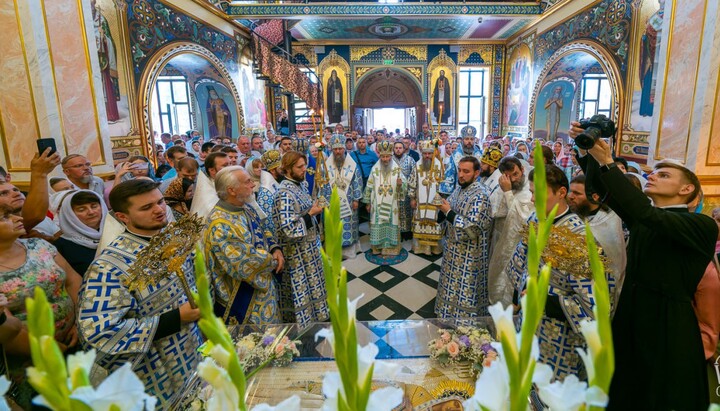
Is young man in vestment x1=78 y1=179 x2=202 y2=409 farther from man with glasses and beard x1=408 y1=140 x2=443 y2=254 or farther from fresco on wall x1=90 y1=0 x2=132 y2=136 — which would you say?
fresco on wall x1=90 y1=0 x2=132 y2=136

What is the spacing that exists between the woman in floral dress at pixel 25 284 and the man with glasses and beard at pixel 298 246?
5.08 feet

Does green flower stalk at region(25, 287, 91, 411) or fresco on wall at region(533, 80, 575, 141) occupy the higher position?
fresco on wall at region(533, 80, 575, 141)

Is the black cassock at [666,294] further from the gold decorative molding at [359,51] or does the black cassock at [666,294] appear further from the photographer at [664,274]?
the gold decorative molding at [359,51]

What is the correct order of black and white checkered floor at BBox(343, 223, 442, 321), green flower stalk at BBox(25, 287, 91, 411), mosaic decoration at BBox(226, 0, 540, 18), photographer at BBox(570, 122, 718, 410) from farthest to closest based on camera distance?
mosaic decoration at BBox(226, 0, 540, 18) → black and white checkered floor at BBox(343, 223, 442, 321) → photographer at BBox(570, 122, 718, 410) → green flower stalk at BBox(25, 287, 91, 411)

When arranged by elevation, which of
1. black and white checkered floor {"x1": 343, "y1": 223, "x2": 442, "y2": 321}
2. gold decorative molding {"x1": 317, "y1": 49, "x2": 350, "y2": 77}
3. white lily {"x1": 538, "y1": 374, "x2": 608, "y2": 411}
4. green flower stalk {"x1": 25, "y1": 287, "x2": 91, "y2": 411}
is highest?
→ gold decorative molding {"x1": 317, "y1": 49, "x2": 350, "y2": 77}

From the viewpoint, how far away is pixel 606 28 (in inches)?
277

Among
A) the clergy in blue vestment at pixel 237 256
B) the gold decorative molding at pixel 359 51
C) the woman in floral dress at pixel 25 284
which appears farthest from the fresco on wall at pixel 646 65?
the gold decorative molding at pixel 359 51

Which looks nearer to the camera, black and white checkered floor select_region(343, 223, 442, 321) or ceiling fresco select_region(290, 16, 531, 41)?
black and white checkered floor select_region(343, 223, 442, 321)

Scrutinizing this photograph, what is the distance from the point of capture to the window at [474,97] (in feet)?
44.9

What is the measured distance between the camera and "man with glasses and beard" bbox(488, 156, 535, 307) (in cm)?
309

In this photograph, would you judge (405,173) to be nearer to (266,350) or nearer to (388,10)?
(266,350)

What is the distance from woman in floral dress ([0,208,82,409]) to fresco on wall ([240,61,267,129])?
29.0ft

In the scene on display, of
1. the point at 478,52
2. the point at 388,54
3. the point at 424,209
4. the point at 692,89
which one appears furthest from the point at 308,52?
the point at 692,89

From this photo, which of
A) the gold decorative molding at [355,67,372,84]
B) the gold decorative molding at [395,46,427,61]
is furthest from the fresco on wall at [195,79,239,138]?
the gold decorative molding at [395,46,427,61]
